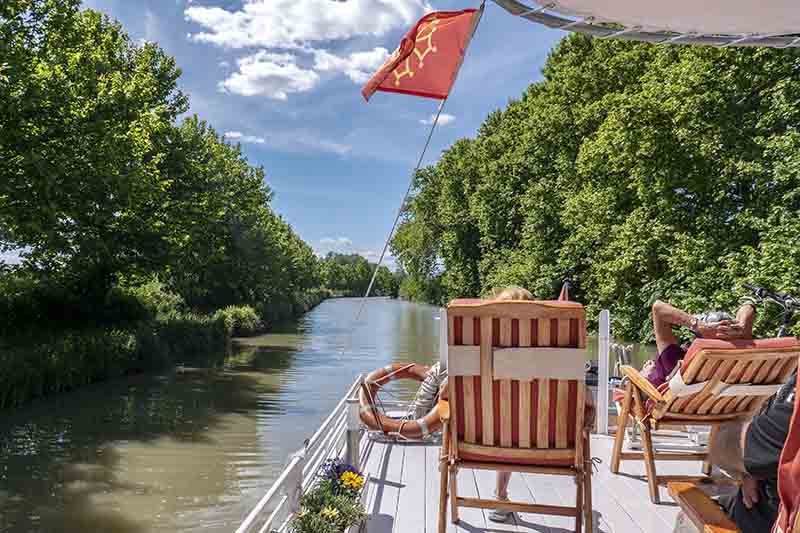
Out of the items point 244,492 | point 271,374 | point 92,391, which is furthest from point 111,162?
point 244,492

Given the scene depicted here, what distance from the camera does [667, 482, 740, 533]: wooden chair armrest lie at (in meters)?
2.02

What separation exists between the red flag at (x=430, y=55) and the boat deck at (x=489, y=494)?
274 centimetres

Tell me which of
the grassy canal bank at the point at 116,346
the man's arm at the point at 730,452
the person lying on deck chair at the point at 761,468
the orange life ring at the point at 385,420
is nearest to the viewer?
the person lying on deck chair at the point at 761,468

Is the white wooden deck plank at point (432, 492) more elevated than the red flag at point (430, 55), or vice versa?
the red flag at point (430, 55)

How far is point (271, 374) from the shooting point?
1967cm

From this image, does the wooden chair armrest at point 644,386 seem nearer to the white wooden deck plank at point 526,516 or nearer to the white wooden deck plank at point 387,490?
the white wooden deck plank at point 526,516

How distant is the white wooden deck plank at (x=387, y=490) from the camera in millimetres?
3676

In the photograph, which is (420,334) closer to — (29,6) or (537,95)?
(537,95)

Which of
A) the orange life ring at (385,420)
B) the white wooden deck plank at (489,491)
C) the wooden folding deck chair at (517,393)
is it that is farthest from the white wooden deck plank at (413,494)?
the wooden folding deck chair at (517,393)

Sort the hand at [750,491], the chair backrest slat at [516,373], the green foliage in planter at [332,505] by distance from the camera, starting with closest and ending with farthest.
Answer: the hand at [750,491], the chair backrest slat at [516,373], the green foliage in planter at [332,505]

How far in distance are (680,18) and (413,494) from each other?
3430 millimetres

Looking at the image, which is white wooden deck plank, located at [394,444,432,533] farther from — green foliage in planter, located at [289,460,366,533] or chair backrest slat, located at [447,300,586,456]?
chair backrest slat, located at [447,300,586,456]

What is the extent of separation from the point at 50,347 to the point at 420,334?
70.4 ft

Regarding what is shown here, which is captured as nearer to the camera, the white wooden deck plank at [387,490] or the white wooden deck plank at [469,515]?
the white wooden deck plank at [469,515]
